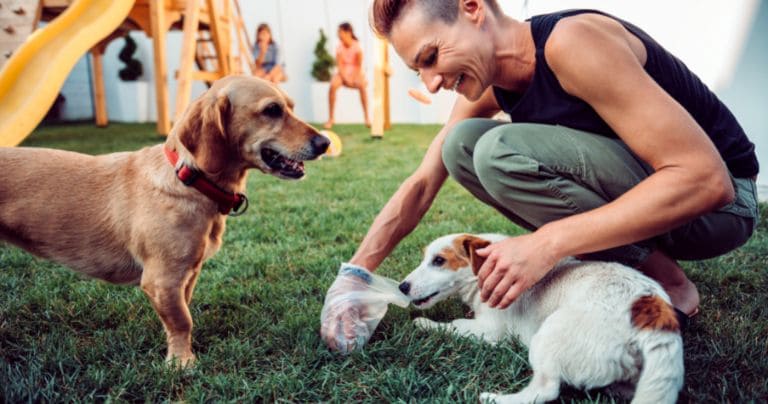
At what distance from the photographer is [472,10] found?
1.52 m

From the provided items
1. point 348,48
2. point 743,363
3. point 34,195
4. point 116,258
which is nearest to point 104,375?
point 116,258

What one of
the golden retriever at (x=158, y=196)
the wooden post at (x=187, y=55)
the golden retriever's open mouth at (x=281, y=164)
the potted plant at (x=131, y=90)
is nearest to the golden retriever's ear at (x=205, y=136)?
the golden retriever at (x=158, y=196)

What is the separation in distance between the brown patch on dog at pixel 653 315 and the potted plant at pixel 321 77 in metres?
11.7

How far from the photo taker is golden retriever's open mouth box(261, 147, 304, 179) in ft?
6.46

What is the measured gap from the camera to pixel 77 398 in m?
1.39

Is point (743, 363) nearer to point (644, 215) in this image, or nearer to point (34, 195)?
point (644, 215)

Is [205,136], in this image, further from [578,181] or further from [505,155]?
[578,181]

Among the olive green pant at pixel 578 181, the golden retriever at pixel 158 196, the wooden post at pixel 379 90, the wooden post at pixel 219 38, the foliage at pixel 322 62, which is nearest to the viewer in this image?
the olive green pant at pixel 578 181

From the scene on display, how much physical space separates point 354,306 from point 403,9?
95 cm

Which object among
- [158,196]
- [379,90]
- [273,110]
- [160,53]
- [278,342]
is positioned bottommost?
[379,90]

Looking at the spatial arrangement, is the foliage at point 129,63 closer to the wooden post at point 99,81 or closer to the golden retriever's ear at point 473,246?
the wooden post at point 99,81

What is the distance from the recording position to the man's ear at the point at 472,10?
152 cm

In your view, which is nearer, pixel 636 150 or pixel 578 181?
pixel 636 150

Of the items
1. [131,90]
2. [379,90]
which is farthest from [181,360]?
[131,90]
